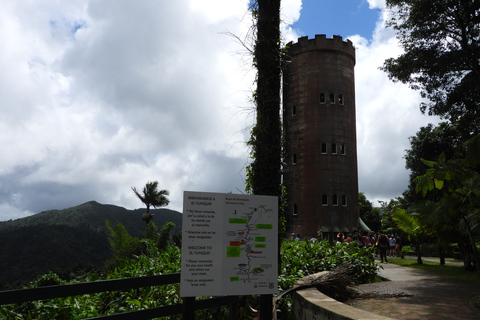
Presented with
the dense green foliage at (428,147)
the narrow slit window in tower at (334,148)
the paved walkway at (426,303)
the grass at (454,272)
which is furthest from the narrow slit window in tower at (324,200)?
the paved walkway at (426,303)

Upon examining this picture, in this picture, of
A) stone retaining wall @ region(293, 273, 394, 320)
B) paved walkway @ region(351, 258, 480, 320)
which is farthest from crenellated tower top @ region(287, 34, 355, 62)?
stone retaining wall @ region(293, 273, 394, 320)

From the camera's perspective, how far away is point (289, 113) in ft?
117

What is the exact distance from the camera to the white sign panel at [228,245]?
164 inches

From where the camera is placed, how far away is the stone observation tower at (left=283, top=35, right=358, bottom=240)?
109 ft

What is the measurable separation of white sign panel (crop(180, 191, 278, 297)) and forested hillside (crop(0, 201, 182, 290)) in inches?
3063

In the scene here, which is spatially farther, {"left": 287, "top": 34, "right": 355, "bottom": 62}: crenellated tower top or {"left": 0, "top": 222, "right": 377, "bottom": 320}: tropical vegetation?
{"left": 287, "top": 34, "right": 355, "bottom": 62}: crenellated tower top

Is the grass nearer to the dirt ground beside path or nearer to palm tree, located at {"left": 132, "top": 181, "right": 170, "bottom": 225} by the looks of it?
the dirt ground beside path

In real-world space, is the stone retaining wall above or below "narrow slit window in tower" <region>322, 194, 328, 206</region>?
below

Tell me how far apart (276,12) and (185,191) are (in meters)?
3.40

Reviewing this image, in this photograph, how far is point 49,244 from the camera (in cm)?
9381

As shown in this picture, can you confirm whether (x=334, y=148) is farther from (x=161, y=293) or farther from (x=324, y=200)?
(x=161, y=293)

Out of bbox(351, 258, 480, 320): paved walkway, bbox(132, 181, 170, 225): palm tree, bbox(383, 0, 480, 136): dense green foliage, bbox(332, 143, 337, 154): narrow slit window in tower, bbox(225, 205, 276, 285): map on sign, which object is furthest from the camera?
bbox(132, 181, 170, 225): palm tree

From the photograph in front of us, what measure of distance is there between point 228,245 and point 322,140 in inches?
1180

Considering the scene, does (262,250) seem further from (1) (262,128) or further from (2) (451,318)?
(2) (451,318)
